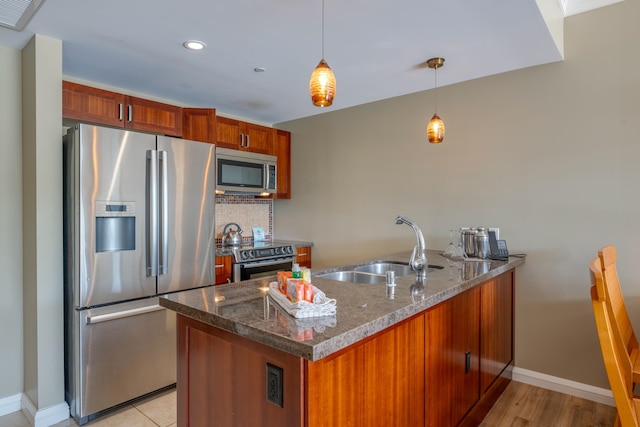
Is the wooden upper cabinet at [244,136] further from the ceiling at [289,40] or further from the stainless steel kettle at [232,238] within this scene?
the stainless steel kettle at [232,238]

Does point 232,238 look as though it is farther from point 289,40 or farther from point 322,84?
point 322,84

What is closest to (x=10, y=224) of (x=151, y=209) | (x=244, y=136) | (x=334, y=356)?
(x=151, y=209)

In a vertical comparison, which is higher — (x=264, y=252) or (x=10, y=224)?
(x=10, y=224)

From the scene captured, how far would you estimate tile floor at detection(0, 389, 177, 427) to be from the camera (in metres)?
2.34

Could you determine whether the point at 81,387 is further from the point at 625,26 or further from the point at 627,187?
the point at 625,26

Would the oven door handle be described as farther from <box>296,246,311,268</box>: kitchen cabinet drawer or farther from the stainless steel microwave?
the stainless steel microwave

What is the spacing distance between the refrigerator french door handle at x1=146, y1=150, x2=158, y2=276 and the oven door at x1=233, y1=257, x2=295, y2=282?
855 mm

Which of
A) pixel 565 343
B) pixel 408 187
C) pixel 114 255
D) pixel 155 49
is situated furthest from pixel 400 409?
pixel 155 49

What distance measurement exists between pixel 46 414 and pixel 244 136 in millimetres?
2735

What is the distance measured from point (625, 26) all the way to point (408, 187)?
5.97 ft

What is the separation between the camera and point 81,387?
90.9 inches

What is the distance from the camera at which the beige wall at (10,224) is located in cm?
246

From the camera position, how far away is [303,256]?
4121mm

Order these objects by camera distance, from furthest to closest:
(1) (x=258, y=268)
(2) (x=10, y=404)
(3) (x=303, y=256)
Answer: (3) (x=303, y=256) < (1) (x=258, y=268) < (2) (x=10, y=404)
